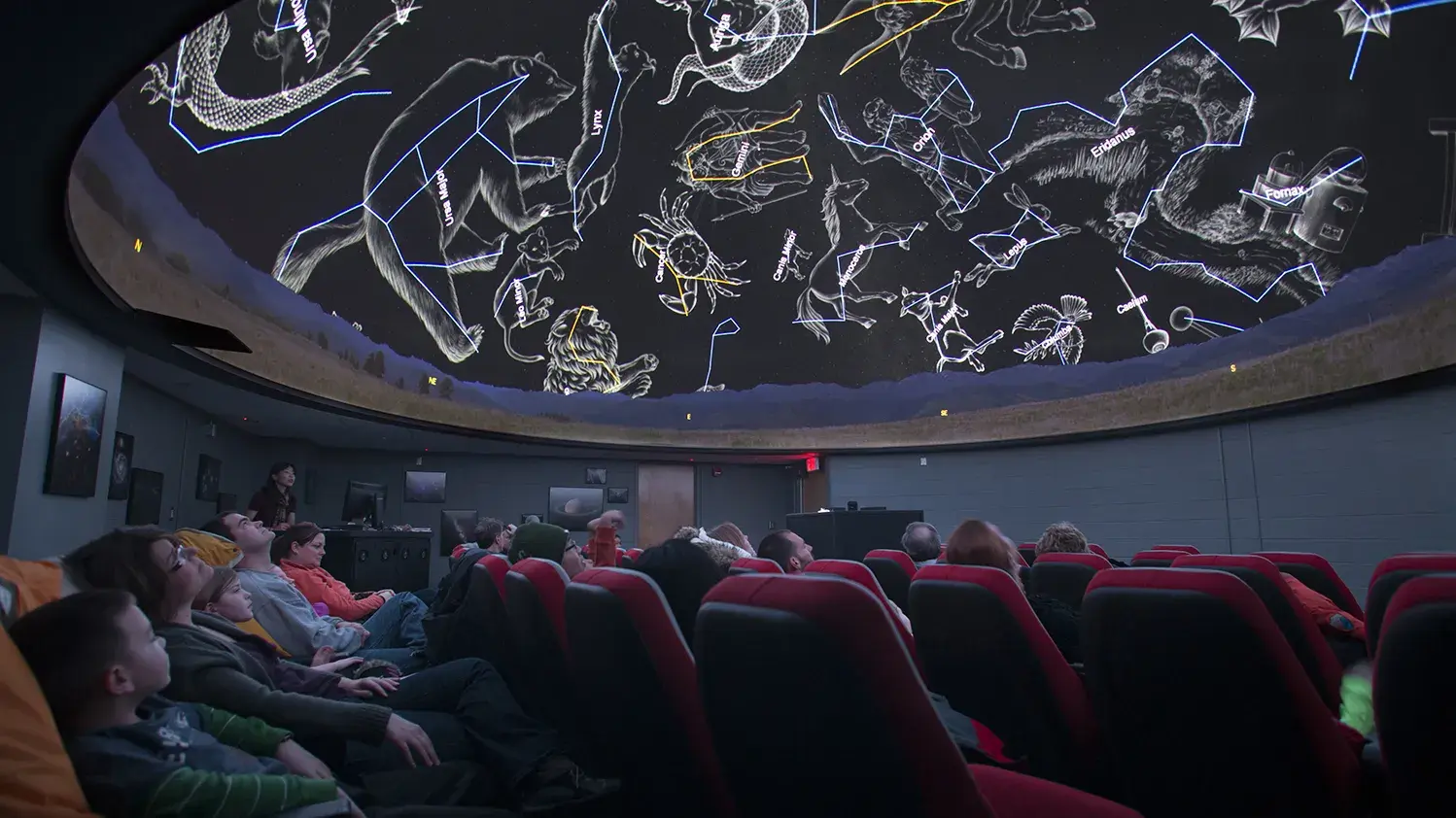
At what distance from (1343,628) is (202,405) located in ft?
36.2

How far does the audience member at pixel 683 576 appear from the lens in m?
2.60

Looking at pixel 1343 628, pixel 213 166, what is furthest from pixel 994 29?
pixel 213 166

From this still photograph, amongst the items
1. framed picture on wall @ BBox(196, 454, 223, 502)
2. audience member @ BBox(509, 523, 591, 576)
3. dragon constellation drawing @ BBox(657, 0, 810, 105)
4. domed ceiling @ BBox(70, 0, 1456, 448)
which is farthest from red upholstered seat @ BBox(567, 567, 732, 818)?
framed picture on wall @ BBox(196, 454, 223, 502)

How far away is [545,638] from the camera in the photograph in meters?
2.75

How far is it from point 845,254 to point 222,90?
28.0 ft

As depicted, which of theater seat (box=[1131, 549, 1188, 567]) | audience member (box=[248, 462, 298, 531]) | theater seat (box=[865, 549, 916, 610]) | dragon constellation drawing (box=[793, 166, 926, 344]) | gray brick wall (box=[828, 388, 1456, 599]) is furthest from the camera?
dragon constellation drawing (box=[793, 166, 926, 344])

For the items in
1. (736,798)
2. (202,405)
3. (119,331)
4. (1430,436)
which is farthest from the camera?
(202,405)

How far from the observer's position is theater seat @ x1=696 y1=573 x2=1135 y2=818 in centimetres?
109

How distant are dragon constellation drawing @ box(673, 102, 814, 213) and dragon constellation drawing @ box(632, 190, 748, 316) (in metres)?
0.48

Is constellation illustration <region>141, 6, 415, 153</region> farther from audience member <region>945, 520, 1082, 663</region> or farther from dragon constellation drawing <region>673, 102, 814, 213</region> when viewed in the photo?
audience member <region>945, 520, 1082, 663</region>

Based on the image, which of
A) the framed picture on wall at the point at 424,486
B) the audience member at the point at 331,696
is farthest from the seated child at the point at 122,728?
the framed picture on wall at the point at 424,486

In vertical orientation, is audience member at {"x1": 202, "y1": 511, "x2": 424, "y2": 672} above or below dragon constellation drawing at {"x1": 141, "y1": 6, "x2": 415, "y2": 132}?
below

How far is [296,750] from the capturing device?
1.85 m

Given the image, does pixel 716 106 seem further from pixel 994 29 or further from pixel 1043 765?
pixel 1043 765
